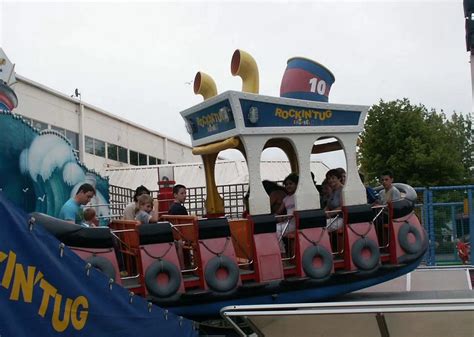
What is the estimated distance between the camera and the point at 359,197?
8.52 m

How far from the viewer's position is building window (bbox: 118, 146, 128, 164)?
3431cm

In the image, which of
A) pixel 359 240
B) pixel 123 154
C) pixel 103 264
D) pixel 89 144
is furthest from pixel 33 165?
pixel 123 154

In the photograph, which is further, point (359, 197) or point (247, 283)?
point (359, 197)

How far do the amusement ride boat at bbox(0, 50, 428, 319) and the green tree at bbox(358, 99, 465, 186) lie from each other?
1751 cm

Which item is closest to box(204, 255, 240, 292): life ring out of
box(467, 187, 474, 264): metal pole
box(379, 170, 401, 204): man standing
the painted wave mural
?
box(379, 170, 401, 204): man standing

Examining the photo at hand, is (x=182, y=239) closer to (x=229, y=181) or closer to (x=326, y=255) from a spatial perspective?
(x=326, y=255)

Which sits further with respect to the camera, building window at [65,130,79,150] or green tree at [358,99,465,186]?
building window at [65,130,79,150]

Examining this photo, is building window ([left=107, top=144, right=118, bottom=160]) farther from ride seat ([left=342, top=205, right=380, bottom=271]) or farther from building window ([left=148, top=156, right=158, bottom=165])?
ride seat ([left=342, top=205, right=380, bottom=271])

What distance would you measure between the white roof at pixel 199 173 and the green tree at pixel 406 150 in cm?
268

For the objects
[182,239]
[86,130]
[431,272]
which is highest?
[86,130]

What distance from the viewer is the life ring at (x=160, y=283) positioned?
23.0ft

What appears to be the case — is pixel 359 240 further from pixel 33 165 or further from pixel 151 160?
pixel 151 160

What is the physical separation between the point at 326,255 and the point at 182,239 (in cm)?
170

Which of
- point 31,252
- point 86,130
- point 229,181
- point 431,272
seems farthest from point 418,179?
point 31,252
